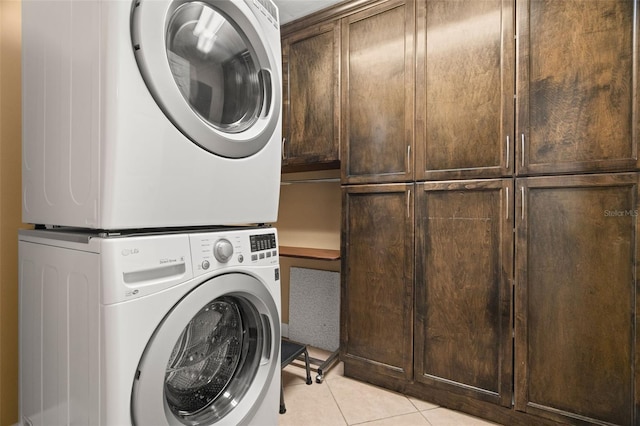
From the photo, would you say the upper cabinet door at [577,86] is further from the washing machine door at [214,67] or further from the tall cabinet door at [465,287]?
the washing machine door at [214,67]

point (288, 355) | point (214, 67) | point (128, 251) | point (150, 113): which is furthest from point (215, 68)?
point (288, 355)

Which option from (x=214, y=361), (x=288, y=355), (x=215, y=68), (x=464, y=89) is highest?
(x=464, y=89)

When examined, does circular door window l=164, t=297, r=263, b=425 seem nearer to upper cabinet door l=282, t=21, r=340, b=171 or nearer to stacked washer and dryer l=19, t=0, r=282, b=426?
stacked washer and dryer l=19, t=0, r=282, b=426

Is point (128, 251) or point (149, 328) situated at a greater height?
point (128, 251)

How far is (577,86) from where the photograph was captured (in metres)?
1.41

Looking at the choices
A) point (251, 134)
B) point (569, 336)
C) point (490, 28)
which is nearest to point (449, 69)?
point (490, 28)

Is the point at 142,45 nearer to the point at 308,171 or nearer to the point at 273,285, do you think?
the point at 273,285

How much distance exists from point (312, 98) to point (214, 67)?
1.18 meters

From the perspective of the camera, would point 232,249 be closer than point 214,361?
Yes

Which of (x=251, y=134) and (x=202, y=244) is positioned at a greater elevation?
(x=251, y=134)

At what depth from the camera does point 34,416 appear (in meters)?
1.07

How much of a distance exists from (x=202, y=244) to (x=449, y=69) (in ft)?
5.06

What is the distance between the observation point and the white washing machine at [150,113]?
0.79m

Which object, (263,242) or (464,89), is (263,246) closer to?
(263,242)
